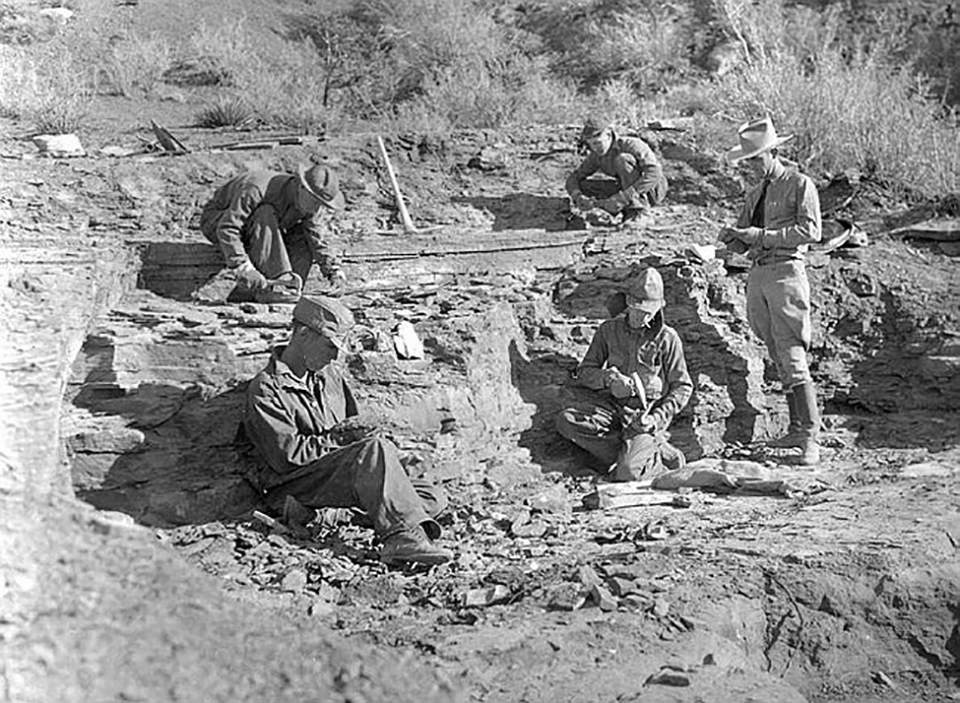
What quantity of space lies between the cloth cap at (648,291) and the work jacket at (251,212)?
249 cm

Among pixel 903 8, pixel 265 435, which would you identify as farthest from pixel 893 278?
pixel 903 8

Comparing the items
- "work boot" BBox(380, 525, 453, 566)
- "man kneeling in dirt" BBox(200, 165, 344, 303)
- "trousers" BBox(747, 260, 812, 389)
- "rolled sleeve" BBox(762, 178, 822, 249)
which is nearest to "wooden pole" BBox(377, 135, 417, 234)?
"man kneeling in dirt" BBox(200, 165, 344, 303)

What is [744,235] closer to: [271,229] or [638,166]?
[638,166]

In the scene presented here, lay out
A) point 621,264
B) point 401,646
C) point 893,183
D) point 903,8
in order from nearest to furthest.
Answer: point 401,646 → point 621,264 → point 893,183 → point 903,8

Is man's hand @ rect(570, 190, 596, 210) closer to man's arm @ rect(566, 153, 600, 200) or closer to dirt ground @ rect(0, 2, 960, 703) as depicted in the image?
man's arm @ rect(566, 153, 600, 200)

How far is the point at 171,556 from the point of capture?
365cm

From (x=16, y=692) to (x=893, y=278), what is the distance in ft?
27.7

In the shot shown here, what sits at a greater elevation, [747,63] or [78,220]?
[747,63]

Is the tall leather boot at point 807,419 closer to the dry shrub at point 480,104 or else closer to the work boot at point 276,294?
the work boot at point 276,294

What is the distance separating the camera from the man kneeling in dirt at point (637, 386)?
7.73 metres

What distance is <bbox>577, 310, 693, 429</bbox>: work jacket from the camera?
7.81m

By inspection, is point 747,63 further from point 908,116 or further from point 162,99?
point 162,99

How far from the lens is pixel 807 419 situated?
7.87 metres

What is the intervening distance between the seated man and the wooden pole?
151cm
